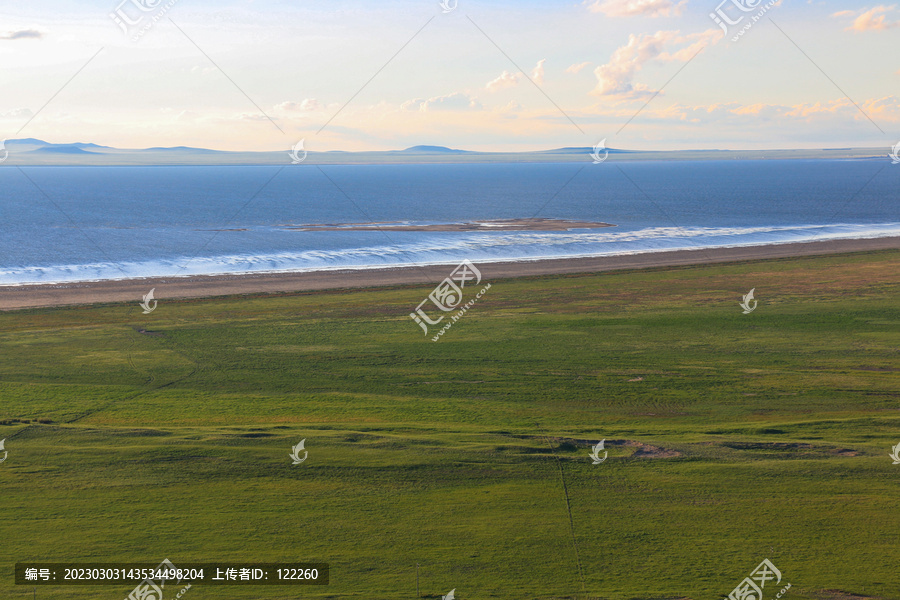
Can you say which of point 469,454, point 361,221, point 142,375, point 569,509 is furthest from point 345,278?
point 361,221

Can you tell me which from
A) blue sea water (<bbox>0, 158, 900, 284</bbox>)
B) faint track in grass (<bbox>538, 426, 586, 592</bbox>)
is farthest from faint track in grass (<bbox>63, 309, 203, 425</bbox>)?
blue sea water (<bbox>0, 158, 900, 284</bbox>)

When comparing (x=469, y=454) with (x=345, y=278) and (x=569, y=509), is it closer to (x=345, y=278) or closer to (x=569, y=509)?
(x=569, y=509)

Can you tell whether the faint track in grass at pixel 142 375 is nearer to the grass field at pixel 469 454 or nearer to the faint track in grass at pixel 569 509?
the grass field at pixel 469 454

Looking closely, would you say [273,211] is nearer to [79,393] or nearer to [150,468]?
[79,393]

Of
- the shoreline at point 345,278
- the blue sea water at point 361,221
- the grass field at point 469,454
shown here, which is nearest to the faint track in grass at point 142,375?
the grass field at point 469,454

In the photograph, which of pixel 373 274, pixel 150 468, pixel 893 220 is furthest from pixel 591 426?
pixel 893 220

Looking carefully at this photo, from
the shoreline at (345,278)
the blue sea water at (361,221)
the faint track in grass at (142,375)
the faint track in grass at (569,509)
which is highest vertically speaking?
the blue sea water at (361,221)
